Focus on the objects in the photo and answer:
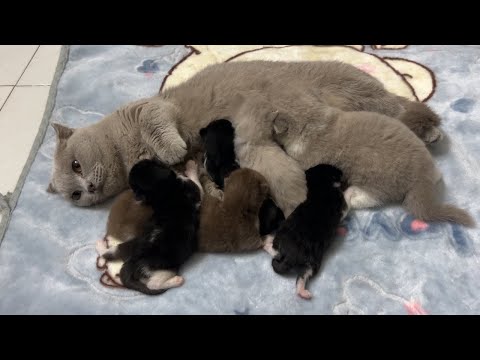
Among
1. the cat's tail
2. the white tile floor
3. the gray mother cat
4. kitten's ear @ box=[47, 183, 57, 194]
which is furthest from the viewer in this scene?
the white tile floor

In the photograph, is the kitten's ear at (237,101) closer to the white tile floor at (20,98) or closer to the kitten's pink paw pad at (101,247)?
the kitten's pink paw pad at (101,247)

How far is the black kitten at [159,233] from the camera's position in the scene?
1246 mm

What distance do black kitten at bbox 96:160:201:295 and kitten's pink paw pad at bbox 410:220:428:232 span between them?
687 millimetres

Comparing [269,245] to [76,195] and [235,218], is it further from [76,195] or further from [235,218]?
[76,195]

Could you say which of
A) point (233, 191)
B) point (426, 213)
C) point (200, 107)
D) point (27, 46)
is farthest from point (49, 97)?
point (426, 213)

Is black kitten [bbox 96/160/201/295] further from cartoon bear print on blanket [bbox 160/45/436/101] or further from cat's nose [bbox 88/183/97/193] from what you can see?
cartoon bear print on blanket [bbox 160/45/436/101]

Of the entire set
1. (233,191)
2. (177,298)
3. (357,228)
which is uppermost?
(233,191)

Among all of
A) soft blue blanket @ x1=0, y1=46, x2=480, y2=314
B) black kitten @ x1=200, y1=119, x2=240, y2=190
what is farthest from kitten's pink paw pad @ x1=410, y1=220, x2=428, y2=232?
black kitten @ x1=200, y1=119, x2=240, y2=190

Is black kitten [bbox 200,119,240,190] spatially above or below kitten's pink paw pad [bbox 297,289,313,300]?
above

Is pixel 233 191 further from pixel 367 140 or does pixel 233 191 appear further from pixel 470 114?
pixel 470 114

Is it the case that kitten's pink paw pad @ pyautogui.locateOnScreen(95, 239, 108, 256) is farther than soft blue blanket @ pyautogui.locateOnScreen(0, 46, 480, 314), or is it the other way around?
kitten's pink paw pad @ pyautogui.locateOnScreen(95, 239, 108, 256)

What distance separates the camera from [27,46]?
2484 mm

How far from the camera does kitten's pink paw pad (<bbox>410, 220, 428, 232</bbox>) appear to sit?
1.37m

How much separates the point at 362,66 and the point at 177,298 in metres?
1.38
